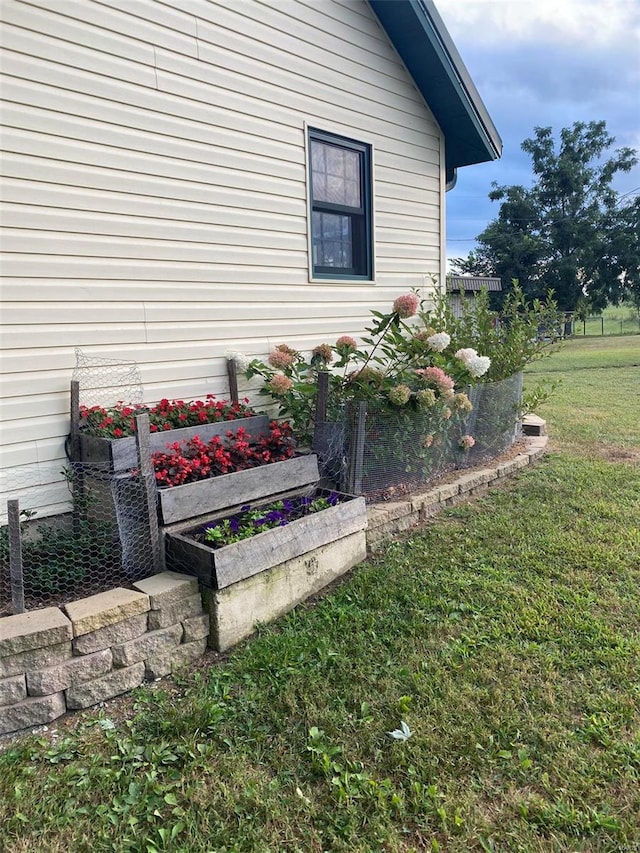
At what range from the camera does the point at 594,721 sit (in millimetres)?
2182

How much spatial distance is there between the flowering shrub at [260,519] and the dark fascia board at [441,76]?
4394mm

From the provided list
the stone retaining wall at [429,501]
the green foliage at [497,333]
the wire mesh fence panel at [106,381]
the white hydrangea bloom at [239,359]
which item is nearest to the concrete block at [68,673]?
the wire mesh fence panel at [106,381]

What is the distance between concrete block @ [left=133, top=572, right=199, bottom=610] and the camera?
2.61 meters

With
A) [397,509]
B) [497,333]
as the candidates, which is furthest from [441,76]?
[397,509]

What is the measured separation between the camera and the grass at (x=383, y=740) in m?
1.80

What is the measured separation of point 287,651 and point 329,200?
4.05 metres

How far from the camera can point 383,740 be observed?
2.14m

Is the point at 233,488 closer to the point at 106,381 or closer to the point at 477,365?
the point at 106,381

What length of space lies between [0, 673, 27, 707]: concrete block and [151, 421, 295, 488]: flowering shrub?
1.18m

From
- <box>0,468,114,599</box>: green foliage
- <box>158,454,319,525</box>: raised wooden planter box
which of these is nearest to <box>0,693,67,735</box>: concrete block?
<box>0,468,114,599</box>: green foliage

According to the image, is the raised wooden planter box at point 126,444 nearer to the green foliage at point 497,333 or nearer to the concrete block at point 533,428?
the green foliage at point 497,333

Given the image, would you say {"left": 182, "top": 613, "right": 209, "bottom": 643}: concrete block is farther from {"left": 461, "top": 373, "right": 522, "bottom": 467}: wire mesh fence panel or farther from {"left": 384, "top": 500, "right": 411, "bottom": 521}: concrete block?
{"left": 461, "top": 373, "right": 522, "bottom": 467}: wire mesh fence panel

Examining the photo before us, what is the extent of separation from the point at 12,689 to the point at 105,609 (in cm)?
43

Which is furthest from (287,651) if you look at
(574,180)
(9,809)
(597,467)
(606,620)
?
(574,180)
